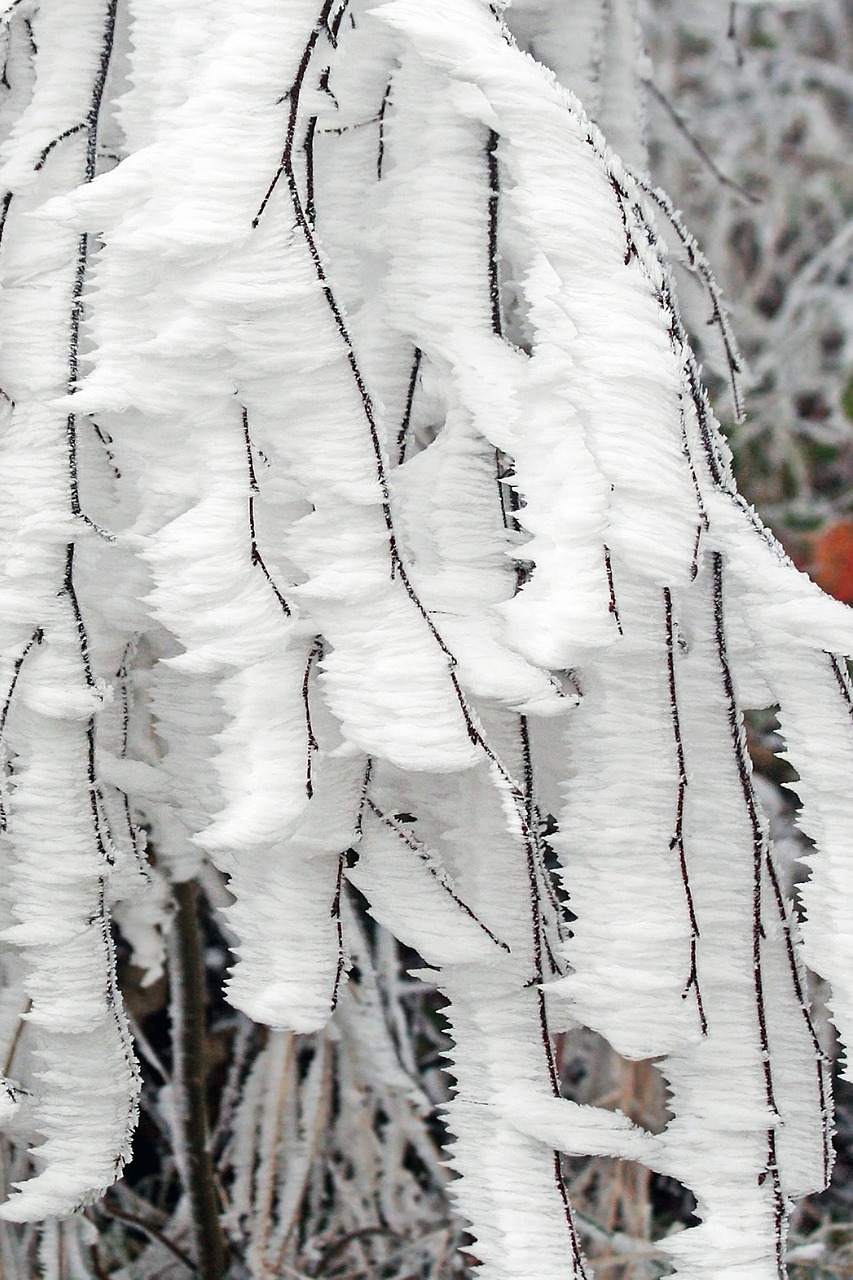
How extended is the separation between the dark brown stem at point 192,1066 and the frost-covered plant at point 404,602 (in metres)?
0.18

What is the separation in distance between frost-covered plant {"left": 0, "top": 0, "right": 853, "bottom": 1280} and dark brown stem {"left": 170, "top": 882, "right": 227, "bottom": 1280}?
0.18 meters

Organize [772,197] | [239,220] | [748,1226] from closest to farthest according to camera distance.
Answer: [239,220]
[748,1226]
[772,197]

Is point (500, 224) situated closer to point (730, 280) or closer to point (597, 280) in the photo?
point (597, 280)

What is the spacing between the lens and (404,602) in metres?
0.43

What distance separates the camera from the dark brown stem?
0.75m

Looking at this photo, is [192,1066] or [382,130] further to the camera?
[192,1066]

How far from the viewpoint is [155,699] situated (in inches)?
20.7

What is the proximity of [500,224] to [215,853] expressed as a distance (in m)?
0.28

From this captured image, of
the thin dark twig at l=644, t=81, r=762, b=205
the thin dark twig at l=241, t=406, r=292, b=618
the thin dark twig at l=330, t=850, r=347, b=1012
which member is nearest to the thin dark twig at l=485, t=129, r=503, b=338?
the thin dark twig at l=241, t=406, r=292, b=618

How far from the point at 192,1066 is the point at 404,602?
46 centimetres

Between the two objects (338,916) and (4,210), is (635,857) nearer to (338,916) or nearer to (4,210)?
(338,916)

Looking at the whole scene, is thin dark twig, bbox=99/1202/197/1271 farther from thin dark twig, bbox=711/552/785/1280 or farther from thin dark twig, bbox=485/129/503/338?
thin dark twig, bbox=485/129/503/338

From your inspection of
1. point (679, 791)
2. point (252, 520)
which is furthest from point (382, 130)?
point (679, 791)

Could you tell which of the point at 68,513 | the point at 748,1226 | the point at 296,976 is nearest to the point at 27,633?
the point at 68,513
